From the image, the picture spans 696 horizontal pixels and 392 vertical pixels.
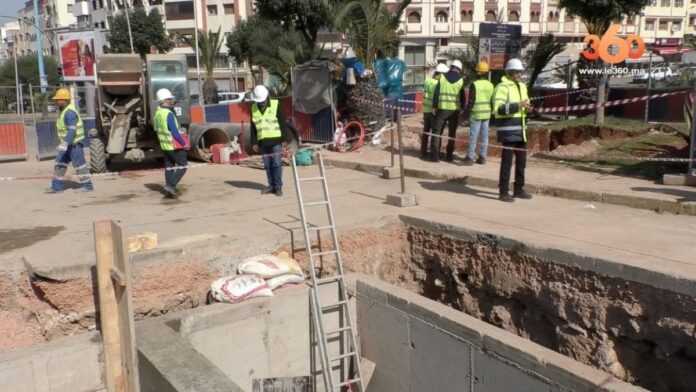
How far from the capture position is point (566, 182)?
9.13 metres

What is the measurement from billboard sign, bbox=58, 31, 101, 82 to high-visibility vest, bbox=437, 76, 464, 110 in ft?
50.6

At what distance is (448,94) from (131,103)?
6.54 meters

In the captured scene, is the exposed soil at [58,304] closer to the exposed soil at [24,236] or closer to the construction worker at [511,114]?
the exposed soil at [24,236]

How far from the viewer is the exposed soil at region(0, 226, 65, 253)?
681cm

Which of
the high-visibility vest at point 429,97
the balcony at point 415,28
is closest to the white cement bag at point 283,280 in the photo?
the high-visibility vest at point 429,97

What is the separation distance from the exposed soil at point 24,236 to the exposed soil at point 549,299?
9.79 feet

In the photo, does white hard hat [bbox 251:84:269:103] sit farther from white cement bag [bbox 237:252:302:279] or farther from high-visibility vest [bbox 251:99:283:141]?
white cement bag [bbox 237:252:302:279]

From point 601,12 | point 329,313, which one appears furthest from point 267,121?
point 601,12

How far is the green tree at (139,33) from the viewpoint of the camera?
51188mm

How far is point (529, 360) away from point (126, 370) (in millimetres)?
3594

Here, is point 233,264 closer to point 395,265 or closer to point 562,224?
point 395,265

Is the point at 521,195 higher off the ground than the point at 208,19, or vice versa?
the point at 208,19

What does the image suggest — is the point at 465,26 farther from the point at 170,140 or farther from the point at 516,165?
the point at 170,140

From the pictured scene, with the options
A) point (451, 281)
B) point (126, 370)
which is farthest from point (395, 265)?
point (126, 370)
